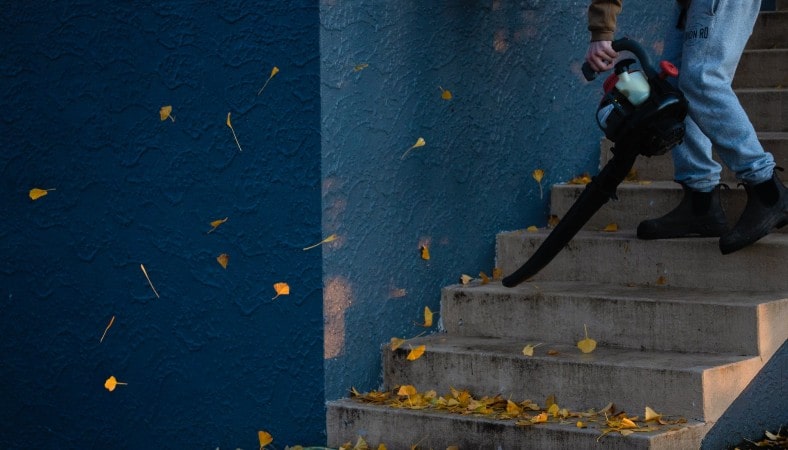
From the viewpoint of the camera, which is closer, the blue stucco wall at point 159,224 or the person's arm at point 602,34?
the blue stucco wall at point 159,224

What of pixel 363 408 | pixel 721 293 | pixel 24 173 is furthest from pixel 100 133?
pixel 721 293

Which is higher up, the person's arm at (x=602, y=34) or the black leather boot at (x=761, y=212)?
the person's arm at (x=602, y=34)

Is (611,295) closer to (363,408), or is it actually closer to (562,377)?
(562,377)

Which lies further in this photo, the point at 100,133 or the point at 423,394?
the point at 100,133

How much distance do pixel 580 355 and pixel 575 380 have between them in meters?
0.14

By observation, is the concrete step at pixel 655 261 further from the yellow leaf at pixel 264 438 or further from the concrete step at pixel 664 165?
the yellow leaf at pixel 264 438

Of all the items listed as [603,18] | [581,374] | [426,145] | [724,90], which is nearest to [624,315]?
[581,374]

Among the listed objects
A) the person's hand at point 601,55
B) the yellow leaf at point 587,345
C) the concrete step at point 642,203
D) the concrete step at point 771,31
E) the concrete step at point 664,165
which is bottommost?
the yellow leaf at point 587,345

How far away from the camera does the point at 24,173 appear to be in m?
5.14

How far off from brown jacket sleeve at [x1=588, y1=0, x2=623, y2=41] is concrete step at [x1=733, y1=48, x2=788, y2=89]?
1.86 m

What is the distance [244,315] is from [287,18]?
43.2 inches

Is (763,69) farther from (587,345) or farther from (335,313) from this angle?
(335,313)

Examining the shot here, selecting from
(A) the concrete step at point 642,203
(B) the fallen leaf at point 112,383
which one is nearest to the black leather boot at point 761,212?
(A) the concrete step at point 642,203

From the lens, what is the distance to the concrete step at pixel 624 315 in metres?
4.24
